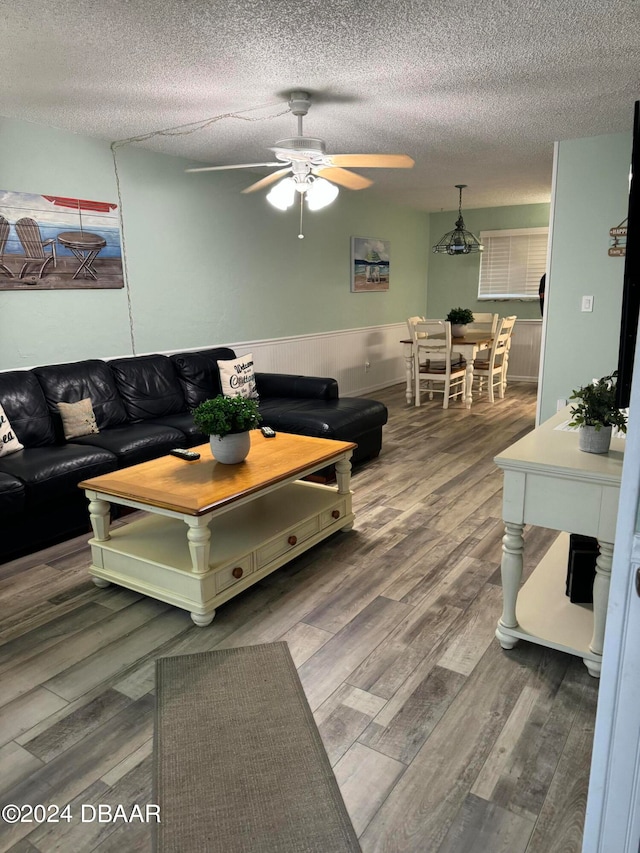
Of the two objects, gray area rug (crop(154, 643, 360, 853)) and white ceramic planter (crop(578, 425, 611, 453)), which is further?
white ceramic planter (crop(578, 425, 611, 453))

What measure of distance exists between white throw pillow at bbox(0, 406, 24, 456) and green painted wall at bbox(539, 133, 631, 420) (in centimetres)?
383

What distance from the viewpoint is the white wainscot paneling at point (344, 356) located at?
5.99 metres

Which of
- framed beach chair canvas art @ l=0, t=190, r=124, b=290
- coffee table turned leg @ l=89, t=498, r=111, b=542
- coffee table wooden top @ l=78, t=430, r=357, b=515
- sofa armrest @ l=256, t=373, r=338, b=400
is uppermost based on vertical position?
framed beach chair canvas art @ l=0, t=190, r=124, b=290

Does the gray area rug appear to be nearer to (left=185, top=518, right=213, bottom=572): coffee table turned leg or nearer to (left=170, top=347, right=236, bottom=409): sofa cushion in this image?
(left=185, top=518, right=213, bottom=572): coffee table turned leg

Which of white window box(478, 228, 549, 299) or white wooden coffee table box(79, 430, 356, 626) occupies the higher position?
white window box(478, 228, 549, 299)

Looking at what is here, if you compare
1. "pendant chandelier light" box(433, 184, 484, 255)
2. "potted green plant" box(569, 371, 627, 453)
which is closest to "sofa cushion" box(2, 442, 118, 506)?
"potted green plant" box(569, 371, 627, 453)

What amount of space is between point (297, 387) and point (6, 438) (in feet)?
7.66

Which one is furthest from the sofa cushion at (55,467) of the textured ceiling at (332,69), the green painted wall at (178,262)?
the textured ceiling at (332,69)

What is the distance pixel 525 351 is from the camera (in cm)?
834

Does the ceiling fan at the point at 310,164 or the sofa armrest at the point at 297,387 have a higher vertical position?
the ceiling fan at the point at 310,164

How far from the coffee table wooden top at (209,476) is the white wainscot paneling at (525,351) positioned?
587cm

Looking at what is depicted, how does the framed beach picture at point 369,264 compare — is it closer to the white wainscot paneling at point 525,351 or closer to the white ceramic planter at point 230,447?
the white wainscot paneling at point 525,351

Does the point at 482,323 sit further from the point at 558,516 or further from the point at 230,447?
the point at 558,516

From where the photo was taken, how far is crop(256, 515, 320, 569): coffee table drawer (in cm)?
271
